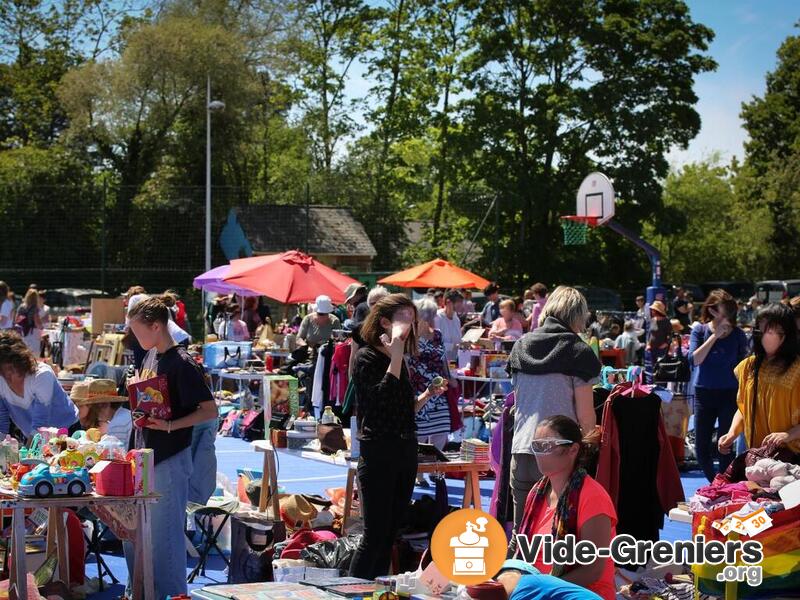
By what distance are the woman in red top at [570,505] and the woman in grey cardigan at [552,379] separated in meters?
1.19

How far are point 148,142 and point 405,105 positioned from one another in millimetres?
8613

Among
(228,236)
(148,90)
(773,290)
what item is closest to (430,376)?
(228,236)

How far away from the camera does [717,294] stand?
855 cm

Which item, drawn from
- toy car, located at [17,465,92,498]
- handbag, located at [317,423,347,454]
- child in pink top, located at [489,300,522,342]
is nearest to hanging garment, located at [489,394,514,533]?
handbag, located at [317,423,347,454]

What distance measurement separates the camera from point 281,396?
26.3ft

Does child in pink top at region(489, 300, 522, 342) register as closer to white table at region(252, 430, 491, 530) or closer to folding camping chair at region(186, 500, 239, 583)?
white table at region(252, 430, 491, 530)

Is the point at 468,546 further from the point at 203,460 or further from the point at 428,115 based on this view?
the point at 428,115

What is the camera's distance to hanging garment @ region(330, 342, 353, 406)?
9289mm

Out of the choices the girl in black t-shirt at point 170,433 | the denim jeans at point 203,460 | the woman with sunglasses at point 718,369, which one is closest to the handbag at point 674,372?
the woman with sunglasses at point 718,369

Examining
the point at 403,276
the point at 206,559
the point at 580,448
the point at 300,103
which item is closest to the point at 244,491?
the point at 206,559

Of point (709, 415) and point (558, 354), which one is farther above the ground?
point (558, 354)

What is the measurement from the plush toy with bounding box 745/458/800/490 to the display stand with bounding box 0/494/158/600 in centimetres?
290

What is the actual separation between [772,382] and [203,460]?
127 inches

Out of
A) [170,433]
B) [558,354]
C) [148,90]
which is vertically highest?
[148,90]
